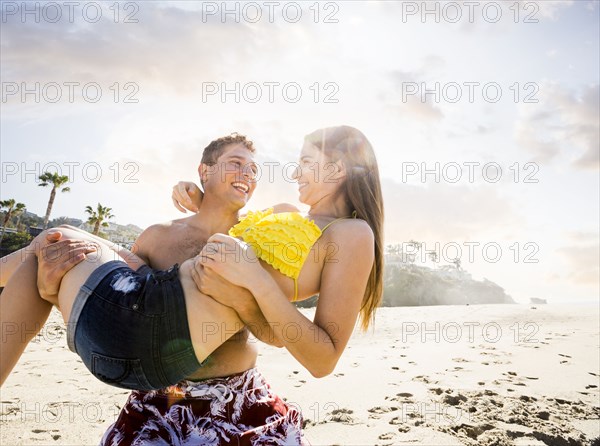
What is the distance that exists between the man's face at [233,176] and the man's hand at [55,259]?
1646 millimetres

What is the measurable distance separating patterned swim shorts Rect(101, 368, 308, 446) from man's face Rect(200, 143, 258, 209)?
5.62 feet

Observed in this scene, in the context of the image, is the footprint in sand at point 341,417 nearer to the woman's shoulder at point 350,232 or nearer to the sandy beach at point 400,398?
the sandy beach at point 400,398

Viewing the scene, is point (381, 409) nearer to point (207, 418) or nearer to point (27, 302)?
point (207, 418)

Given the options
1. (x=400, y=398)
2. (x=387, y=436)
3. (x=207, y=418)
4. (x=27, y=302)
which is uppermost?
(x=27, y=302)

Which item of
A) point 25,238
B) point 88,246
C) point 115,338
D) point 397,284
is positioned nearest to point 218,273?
point 115,338

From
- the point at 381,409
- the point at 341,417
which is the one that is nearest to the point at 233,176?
the point at 341,417

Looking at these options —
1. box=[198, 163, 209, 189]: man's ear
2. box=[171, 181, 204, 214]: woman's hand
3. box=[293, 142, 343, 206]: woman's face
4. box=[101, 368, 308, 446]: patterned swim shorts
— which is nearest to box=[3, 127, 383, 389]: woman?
box=[293, 142, 343, 206]: woman's face

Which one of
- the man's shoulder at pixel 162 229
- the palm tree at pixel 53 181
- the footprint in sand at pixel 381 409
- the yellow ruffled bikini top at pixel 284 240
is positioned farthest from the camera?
the palm tree at pixel 53 181

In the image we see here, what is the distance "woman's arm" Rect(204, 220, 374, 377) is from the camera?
211 centimetres

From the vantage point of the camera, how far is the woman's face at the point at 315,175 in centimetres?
311

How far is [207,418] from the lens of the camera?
7.89 feet

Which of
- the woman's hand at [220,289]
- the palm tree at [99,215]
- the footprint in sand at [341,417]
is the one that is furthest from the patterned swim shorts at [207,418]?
the palm tree at [99,215]

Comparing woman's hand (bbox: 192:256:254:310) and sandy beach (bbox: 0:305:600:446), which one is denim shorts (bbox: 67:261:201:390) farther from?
sandy beach (bbox: 0:305:600:446)

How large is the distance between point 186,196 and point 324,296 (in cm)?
192
